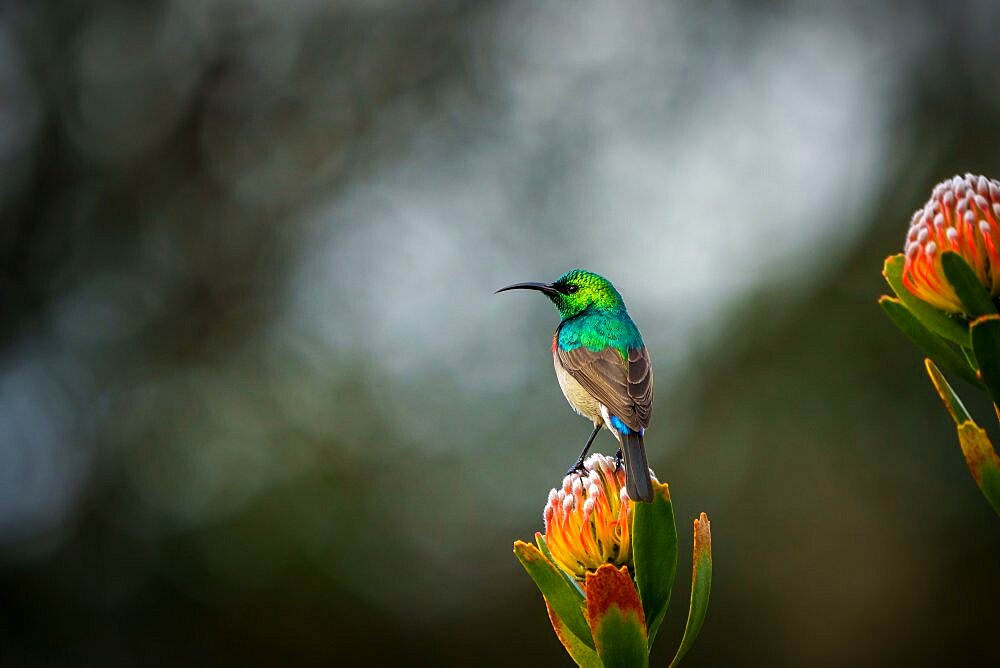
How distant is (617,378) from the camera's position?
235 cm

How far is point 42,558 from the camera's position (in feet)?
24.6

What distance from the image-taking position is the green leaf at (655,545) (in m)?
1.35

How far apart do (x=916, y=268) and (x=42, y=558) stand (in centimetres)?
775

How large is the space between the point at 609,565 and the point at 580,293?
1498 millimetres

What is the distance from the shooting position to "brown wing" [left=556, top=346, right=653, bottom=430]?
2219 mm

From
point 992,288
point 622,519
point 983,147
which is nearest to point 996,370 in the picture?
point 992,288

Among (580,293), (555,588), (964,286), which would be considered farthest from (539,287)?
(964,286)

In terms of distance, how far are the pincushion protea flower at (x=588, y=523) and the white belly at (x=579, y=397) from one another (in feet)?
3.21

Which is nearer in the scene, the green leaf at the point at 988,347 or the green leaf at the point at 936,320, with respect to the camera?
the green leaf at the point at 988,347

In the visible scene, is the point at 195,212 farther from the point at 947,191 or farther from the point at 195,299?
the point at 947,191

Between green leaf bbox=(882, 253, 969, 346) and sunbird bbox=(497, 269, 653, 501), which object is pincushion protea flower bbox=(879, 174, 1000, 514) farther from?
sunbird bbox=(497, 269, 653, 501)

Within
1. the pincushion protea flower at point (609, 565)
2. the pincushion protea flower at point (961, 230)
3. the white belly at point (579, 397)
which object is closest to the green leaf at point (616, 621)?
the pincushion protea flower at point (609, 565)

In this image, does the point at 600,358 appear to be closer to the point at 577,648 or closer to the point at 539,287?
the point at 539,287

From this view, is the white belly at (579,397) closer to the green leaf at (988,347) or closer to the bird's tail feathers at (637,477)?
the bird's tail feathers at (637,477)
